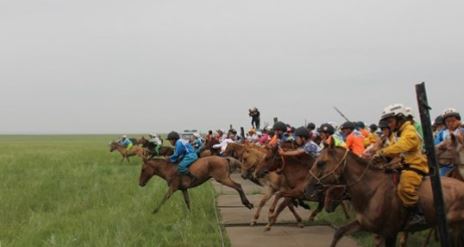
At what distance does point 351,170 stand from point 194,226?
4.33 meters

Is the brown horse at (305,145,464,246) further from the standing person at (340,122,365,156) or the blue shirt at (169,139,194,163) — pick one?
the blue shirt at (169,139,194,163)

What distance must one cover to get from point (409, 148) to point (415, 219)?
0.95 metres

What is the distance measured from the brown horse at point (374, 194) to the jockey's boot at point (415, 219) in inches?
2.2

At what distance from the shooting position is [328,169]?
7188 mm

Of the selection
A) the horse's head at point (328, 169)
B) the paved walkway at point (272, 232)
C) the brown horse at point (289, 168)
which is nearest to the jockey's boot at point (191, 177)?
the paved walkway at point (272, 232)

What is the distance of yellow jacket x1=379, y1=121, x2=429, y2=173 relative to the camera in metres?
6.72

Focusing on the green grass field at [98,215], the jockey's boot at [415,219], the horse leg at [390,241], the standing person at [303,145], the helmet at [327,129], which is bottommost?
the green grass field at [98,215]

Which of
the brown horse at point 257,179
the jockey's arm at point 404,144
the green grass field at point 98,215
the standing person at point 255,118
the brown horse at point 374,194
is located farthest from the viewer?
the standing person at point 255,118

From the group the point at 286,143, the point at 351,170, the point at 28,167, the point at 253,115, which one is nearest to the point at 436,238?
the point at 351,170

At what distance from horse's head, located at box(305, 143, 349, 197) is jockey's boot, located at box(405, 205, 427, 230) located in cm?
101

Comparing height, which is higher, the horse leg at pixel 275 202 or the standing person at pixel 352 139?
the standing person at pixel 352 139

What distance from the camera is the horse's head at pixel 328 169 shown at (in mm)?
7141

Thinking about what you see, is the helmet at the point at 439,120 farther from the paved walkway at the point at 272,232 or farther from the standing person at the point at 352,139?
the paved walkway at the point at 272,232

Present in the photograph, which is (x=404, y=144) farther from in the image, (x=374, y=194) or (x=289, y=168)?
(x=289, y=168)
